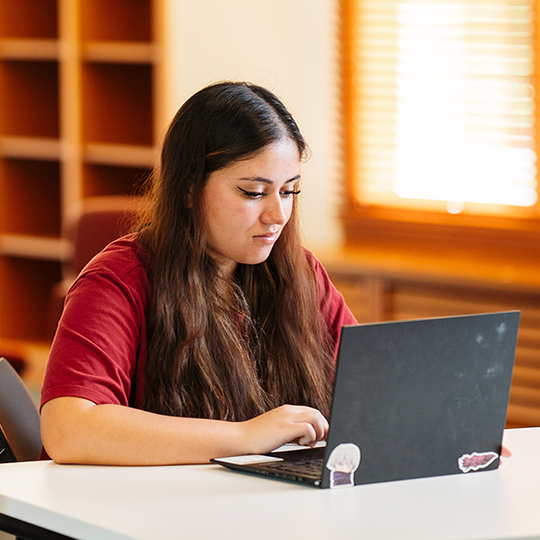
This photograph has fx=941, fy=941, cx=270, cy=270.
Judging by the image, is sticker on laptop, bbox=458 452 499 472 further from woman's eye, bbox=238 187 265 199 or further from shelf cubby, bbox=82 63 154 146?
shelf cubby, bbox=82 63 154 146

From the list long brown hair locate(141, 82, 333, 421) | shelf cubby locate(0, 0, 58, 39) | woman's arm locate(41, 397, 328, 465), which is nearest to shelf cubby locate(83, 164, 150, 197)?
shelf cubby locate(0, 0, 58, 39)

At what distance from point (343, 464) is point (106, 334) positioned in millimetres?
487

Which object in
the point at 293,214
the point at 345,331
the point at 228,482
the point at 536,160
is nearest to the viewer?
the point at 345,331

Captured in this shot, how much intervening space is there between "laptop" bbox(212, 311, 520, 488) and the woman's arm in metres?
0.04

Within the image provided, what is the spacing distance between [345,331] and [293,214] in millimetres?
669

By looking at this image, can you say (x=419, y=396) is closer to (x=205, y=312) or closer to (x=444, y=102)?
(x=205, y=312)

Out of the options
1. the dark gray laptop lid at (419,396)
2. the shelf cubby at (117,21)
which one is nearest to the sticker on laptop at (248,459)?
the dark gray laptop lid at (419,396)

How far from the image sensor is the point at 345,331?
120 centimetres

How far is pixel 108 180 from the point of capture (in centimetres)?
423

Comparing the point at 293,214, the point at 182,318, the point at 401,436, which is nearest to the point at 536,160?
the point at 293,214

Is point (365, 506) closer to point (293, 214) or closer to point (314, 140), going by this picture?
point (293, 214)

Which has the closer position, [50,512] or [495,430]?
[50,512]

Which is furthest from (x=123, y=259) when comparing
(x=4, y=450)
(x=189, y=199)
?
(x=4, y=450)

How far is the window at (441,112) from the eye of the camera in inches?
136
